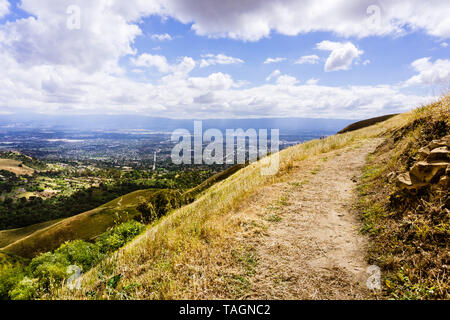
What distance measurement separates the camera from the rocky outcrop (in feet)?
14.5

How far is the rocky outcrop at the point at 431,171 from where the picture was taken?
443 centimetres

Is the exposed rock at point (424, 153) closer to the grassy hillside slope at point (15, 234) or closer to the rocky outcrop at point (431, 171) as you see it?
the rocky outcrop at point (431, 171)

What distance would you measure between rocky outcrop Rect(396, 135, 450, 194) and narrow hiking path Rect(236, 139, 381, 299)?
5.00 feet

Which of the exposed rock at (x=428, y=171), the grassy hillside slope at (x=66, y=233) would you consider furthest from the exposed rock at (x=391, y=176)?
the grassy hillside slope at (x=66, y=233)

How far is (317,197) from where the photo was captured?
293 inches

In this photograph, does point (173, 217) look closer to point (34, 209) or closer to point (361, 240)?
point (361, 240)

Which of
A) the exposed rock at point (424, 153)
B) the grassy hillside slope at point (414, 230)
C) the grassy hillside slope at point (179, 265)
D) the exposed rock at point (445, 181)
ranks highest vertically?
the exposed rock at point (424, 153)

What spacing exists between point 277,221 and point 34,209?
135404 millimetres

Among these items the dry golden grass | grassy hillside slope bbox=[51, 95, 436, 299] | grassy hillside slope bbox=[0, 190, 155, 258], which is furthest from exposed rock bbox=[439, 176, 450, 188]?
the dry golden grass

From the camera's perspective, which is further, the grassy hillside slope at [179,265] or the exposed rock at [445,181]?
Result: the exposed rock at [445,181]

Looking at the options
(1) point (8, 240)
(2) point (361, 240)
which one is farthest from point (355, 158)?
(1) point (8, 240)

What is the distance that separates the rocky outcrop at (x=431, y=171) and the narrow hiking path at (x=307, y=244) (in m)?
1.52

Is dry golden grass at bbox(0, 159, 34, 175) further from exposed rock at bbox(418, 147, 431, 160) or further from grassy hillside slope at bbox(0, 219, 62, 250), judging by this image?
exposed rock at bbox(418, 147, 431, 160)

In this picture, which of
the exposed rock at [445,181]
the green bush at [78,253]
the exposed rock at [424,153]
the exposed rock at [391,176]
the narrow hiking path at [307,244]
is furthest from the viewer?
the green bush at [78,253]
